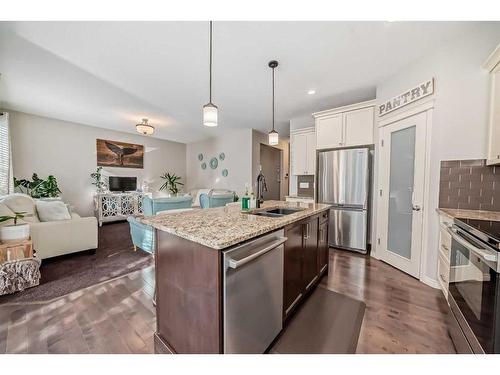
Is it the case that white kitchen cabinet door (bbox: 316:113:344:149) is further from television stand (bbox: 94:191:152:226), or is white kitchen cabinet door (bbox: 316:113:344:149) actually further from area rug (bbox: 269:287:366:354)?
television stand (bbox: 94:191:152:226)

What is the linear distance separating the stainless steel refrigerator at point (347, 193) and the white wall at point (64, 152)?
5.72m

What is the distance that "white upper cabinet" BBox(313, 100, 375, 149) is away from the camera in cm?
311

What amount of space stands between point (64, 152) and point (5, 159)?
107 cm

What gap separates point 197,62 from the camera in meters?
2.45

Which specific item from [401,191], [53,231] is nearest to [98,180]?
[53,231]

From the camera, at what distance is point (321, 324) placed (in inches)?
63.0

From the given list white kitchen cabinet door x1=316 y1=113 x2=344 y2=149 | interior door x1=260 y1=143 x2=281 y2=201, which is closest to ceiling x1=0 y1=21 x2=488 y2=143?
white kitchen cabinet door x1=316 y1=113 x2=344 y2=149

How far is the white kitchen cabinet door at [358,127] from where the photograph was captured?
309 cm

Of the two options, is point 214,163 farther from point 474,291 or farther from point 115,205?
point 474,291

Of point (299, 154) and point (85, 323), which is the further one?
point (299, 154)

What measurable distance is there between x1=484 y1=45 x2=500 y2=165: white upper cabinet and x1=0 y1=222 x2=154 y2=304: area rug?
3987mm
